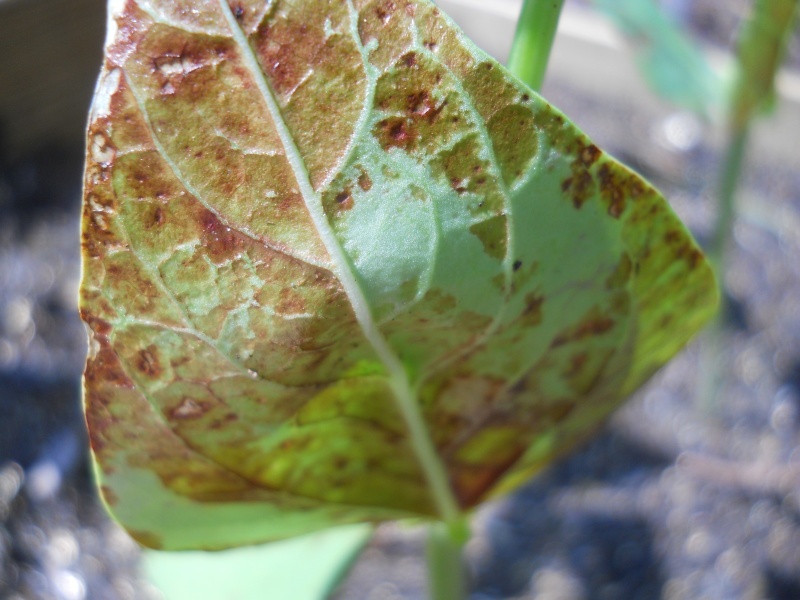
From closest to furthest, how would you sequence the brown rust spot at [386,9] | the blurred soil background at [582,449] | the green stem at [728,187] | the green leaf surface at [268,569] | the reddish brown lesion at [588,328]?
1. the brown rust spot at [386,9]
2. the reddish brown lesion at [588,328]
3. the green leaf surface at [268,569]
4. the green stem at [728,187]
5. the blurred soil background at [582,449]

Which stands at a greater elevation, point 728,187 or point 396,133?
point 728,187

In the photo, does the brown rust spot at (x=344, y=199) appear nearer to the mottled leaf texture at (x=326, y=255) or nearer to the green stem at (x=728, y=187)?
the mottled leaf texture at (x=326, y=255)

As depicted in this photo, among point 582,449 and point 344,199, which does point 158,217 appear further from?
point 582,449

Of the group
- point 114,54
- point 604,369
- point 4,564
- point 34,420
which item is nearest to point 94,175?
point 114,54

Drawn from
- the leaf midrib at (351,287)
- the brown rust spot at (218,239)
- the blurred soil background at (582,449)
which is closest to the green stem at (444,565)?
the leaf midrib at (351,287)

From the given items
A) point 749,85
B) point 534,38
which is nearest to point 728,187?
point 749,85

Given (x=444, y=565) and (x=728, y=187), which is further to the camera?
(x=728, y=187)
